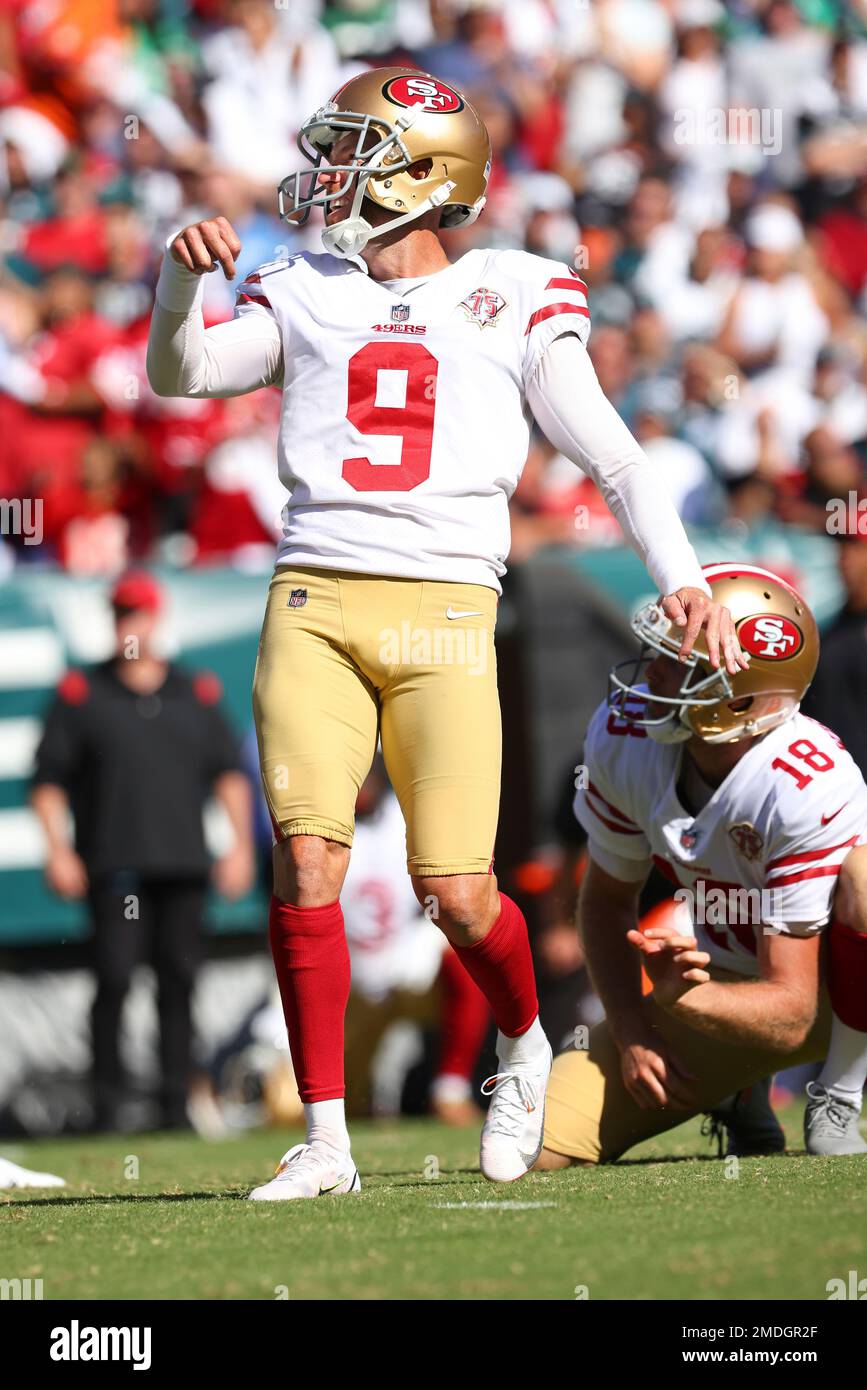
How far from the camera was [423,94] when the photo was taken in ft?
13.5

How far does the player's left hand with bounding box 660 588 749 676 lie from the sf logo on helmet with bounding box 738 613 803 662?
49cm

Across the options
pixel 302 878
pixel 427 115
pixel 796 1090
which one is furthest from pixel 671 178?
pixel 302 878

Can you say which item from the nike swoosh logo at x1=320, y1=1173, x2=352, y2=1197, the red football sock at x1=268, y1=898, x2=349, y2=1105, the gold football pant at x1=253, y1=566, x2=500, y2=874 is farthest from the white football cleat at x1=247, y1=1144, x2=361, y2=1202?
the gold football pant at x1=253, y1=566, x2=500, y2=874

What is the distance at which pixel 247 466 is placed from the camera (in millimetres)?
9133

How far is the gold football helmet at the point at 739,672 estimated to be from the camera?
421 centimetres

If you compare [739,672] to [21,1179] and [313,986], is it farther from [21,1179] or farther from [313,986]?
[21,1179]

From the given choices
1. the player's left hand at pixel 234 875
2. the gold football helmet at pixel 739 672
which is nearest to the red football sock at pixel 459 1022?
the player's left hand at pixel 234 875

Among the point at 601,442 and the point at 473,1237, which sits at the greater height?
the point at 601,442

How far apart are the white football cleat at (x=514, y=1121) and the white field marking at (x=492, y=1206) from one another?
11.7 inches

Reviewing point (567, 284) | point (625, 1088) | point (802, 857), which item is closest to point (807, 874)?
point (802, 857)

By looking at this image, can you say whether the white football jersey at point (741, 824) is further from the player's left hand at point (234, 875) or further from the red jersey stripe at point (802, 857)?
the player's left hand at point (234, 875)

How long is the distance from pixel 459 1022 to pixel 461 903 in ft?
12.7

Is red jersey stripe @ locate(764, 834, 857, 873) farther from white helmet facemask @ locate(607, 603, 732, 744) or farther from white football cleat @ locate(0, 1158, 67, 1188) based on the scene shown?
white football cleat @ locate(0, 1158, 67, 1188)

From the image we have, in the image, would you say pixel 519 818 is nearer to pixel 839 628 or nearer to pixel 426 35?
pixel 839 628
